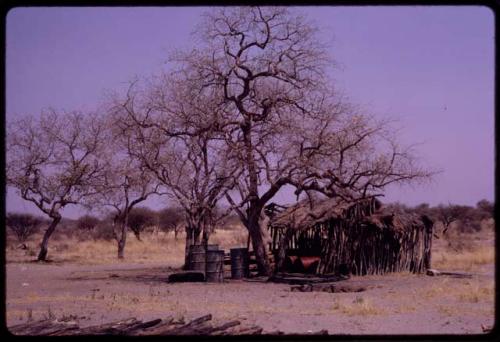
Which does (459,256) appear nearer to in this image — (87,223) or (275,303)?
(275,303)

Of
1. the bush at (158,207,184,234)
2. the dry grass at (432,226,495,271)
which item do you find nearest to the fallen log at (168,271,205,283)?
the dry grass at (432,226,495,271)

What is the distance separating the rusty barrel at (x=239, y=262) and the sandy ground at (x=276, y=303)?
1116mm

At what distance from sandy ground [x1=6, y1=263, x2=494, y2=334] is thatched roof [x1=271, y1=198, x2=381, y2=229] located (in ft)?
8.59

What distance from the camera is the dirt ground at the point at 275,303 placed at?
11539mm

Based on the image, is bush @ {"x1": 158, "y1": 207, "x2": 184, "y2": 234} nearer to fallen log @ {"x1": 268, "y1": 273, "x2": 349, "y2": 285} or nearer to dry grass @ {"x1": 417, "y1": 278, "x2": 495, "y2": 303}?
fallen log @ {"x1": 268, "y1": 273, "x2": 349, "y2": 285}

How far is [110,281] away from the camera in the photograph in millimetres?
20516

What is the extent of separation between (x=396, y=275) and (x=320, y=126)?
254 inches

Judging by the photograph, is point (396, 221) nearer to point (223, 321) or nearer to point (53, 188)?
point (223, 321)

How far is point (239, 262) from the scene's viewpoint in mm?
21453

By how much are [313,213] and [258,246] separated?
8.00ft

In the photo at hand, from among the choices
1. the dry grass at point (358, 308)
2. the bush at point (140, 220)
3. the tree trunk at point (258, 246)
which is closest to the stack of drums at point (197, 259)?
the tree trunk at point (258, 246)

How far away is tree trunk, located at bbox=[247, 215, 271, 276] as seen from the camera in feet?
71.8

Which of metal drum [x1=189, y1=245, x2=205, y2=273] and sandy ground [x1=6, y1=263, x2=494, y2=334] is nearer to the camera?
sandy ground [x1=6, y1=263, x2=494, y2=334]
